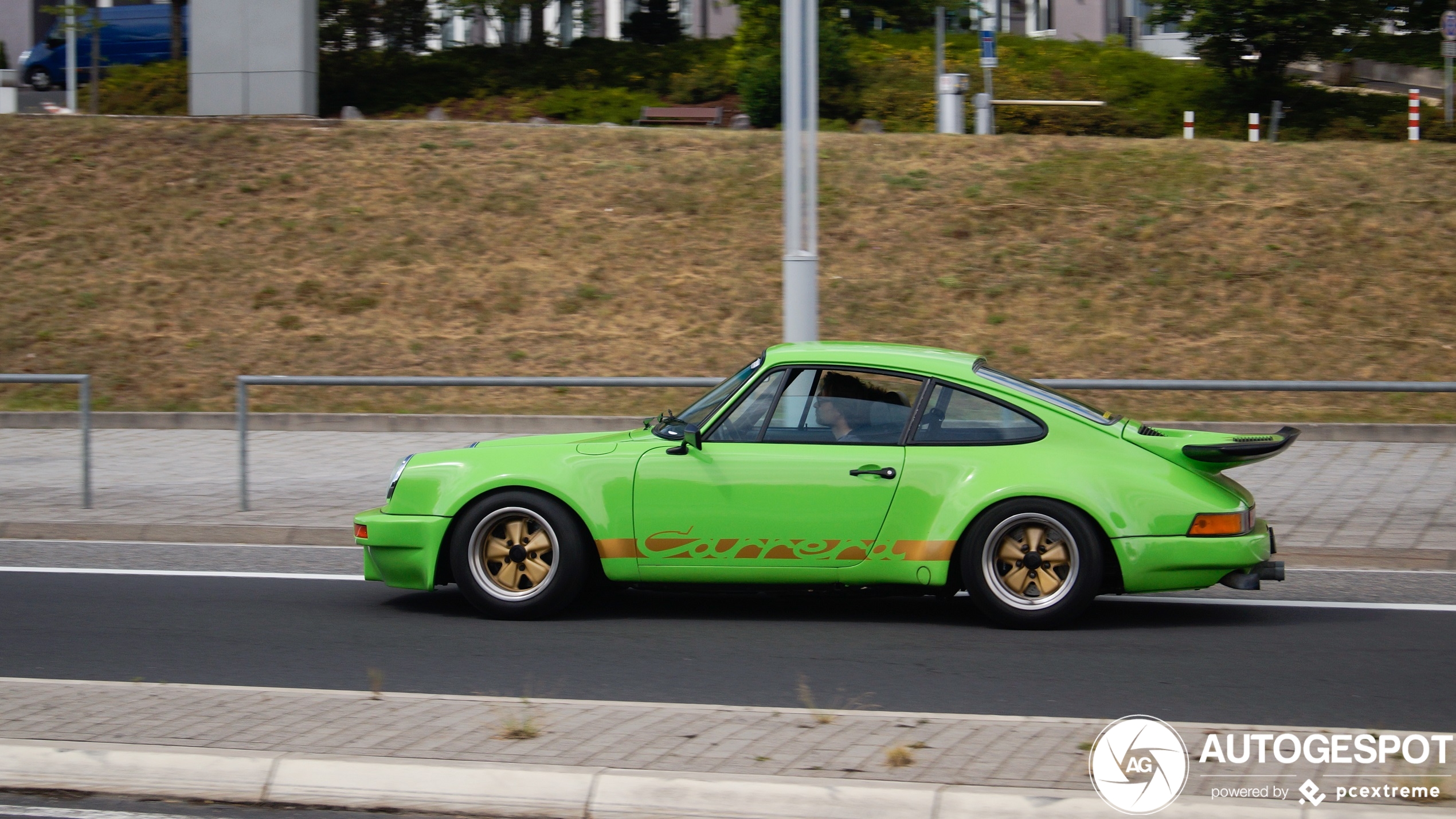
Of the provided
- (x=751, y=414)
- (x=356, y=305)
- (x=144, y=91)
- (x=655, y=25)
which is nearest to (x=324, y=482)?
(x=751, y=414)

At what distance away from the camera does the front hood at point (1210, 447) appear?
22.2 ft

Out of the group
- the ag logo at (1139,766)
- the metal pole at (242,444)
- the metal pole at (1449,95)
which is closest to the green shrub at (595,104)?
the metal pole at (1449,95)

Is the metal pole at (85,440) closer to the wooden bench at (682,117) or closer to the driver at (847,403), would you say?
the driver at (847,403)

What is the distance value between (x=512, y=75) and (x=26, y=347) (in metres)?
16.6

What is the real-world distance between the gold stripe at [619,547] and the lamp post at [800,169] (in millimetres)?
3642

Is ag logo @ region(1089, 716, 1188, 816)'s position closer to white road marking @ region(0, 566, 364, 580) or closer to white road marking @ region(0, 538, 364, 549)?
white road marking @ region(0, 566, 364, 580)

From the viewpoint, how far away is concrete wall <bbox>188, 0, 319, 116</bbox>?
92.6 ft

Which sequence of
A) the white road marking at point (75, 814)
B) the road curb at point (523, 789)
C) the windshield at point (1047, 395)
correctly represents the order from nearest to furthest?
the road curb at point (523, 789), the white road marking at point (75, 814), the windshield at point (1047, 395)

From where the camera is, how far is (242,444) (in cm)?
1092

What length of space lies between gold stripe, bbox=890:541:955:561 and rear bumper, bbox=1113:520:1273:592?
2.52ft

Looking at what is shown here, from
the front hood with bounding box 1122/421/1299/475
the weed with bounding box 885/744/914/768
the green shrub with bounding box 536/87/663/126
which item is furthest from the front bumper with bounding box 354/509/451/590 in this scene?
the green shrub with bounding box 536/87/663/126

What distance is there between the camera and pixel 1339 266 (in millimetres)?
19750

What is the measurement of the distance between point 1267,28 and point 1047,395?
25828 millimetres

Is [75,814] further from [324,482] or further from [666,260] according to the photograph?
[666,260]
